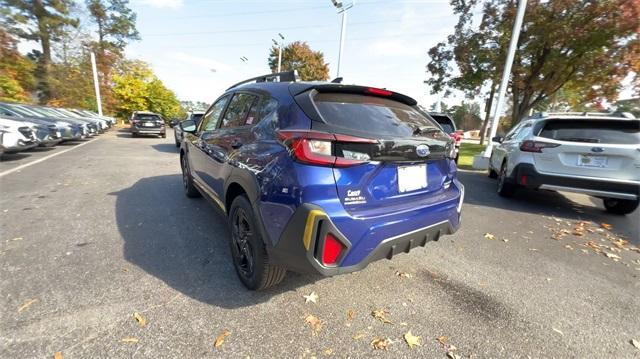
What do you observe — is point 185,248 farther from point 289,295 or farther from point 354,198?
point 354,198

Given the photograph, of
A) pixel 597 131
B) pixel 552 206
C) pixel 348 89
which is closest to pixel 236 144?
pixel 348 89

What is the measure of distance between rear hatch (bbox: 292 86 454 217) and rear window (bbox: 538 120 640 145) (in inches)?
133

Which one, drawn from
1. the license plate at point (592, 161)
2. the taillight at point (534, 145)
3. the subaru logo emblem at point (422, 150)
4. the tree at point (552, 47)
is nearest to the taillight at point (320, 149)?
the subaru logo emblem at point (422, 150)

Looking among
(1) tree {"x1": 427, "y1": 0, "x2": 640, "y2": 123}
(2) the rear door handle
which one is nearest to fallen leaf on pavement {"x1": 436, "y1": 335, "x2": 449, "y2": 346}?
(2) the rear door handle

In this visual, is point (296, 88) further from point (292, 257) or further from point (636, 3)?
point (636, 3)

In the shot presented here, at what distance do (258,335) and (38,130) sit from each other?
10594mm

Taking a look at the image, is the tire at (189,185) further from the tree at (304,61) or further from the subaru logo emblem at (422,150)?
the tree at (304,61)

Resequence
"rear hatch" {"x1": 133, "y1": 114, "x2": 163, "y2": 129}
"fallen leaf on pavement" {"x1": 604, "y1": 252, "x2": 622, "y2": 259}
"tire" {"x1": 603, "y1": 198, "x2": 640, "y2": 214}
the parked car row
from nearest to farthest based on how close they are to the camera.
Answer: "fallen leaf on pavement" {"x1": 604, "y1": 252, "x2": 622, "y2": 259} < "tire" {"x1": 603, "y1": 198, "x2": 640, "y2": 214} < the parked car row < "rear hatch" {"x1": 133, "y1": 114, "x2": 163, "y2": 129}

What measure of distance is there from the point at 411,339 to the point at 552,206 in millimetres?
A: 5138

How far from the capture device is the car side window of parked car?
364cm

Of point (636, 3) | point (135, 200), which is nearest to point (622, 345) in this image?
point (135, 200)

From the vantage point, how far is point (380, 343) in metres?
2.00

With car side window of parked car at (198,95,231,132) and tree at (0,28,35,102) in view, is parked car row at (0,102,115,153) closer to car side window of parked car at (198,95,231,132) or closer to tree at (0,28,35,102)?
car side window of parked car at (198,95,231,132)

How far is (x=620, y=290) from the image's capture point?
281cm
